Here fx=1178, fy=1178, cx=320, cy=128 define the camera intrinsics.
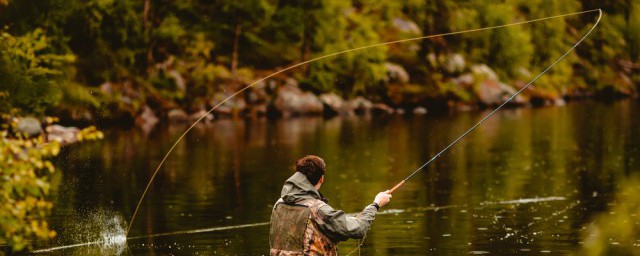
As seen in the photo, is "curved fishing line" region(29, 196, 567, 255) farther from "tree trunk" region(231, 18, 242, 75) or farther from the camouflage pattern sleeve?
"tree trunk" region(231, 18, 242, 75)

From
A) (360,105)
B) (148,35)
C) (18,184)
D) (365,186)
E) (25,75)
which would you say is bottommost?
(365,186)

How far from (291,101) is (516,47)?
30.1 metres

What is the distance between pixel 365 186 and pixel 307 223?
18120 millimetres

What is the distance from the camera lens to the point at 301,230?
10.7 m

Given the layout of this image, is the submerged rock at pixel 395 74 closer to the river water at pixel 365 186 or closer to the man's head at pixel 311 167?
the river water at pixel 365 186

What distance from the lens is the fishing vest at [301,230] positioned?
10656mm

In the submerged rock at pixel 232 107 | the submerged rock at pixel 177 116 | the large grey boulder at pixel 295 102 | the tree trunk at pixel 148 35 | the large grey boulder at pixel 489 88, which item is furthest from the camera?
the large grey boulder at pixel 489 88

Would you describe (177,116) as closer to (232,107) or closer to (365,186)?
(232,107)

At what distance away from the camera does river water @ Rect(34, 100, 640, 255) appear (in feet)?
62.5

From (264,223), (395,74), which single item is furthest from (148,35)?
(264,223)

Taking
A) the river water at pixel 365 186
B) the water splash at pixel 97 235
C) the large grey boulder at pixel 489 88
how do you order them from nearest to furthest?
the water splash at pixel 97 235 < the river water at pixel 365 186 < the large grey boulder at pixel 489 88

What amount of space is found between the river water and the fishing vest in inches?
264

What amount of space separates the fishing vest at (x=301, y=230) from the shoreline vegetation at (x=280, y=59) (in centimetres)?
2862

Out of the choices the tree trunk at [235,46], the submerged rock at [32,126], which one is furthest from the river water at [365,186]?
the tree trunk at [235,46]
